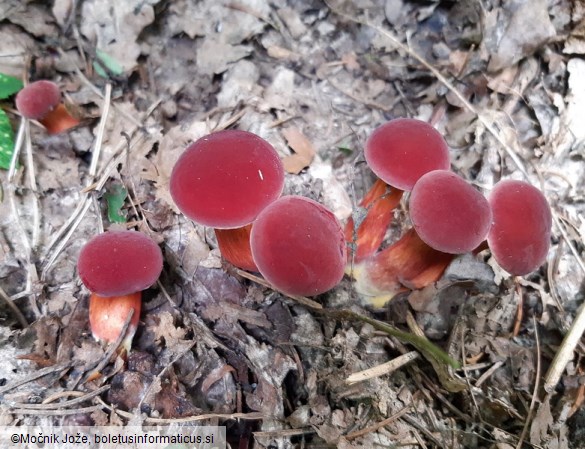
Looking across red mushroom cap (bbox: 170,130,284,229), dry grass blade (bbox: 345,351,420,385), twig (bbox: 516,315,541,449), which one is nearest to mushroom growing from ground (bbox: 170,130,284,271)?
red mushroom cap (bbox: 170,130,284,229)

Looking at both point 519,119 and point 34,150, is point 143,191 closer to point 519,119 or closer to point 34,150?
point 34,150

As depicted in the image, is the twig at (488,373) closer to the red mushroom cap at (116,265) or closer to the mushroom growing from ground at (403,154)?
the mushroom growing from ground at (403,154)

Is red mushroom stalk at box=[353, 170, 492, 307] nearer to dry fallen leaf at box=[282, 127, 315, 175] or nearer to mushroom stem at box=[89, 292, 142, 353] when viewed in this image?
dry fallen leaf at box=[282, 127, 315, 175]

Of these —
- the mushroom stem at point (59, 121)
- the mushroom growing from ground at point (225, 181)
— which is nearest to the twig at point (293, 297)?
the mushroom growing from ground at point (225, 181)

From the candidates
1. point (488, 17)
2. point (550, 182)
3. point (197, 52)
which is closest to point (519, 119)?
point (550, 182)

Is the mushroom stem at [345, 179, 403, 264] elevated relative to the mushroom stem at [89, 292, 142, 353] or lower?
elevated

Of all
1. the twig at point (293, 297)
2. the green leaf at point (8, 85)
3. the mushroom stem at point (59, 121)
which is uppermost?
the green leaf at point (8, 85)

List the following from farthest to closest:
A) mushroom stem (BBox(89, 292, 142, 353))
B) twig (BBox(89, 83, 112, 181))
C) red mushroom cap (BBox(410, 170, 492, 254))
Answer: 1. twig (BBox(89, 83, 112, 181))
2. mushroom stem (BBox(89, 292, 142, 353))
3. red mushroom cap (BBox(410, 170, 492, 254))

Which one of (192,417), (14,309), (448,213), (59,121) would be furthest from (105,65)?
(448,213)
